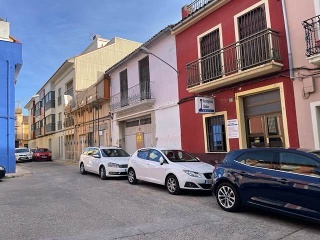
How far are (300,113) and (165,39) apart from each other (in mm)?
8515

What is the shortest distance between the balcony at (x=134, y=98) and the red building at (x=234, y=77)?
107 inches

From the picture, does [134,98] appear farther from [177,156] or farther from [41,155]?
[41,155]

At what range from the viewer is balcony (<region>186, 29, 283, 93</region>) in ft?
31.6

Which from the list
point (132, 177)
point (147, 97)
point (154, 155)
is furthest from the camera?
point (147, 97)

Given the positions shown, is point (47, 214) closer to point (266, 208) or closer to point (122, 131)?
point (266, 208)

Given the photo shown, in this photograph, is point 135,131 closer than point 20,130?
Yes

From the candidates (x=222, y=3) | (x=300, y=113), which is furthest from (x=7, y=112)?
(x=300, y=113)

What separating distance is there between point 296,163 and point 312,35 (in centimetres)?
477

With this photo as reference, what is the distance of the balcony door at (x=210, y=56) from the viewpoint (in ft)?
38.8

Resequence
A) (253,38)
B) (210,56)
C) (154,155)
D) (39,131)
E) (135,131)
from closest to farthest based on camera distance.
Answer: (253,38)
(154,155)
(210,56)
(135,131)
(39,131)

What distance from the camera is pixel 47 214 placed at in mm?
6789

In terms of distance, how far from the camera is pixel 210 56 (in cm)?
1206

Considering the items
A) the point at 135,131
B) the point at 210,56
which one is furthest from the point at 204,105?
the point at 135,131

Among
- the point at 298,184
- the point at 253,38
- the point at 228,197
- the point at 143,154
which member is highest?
the point at 253,38
